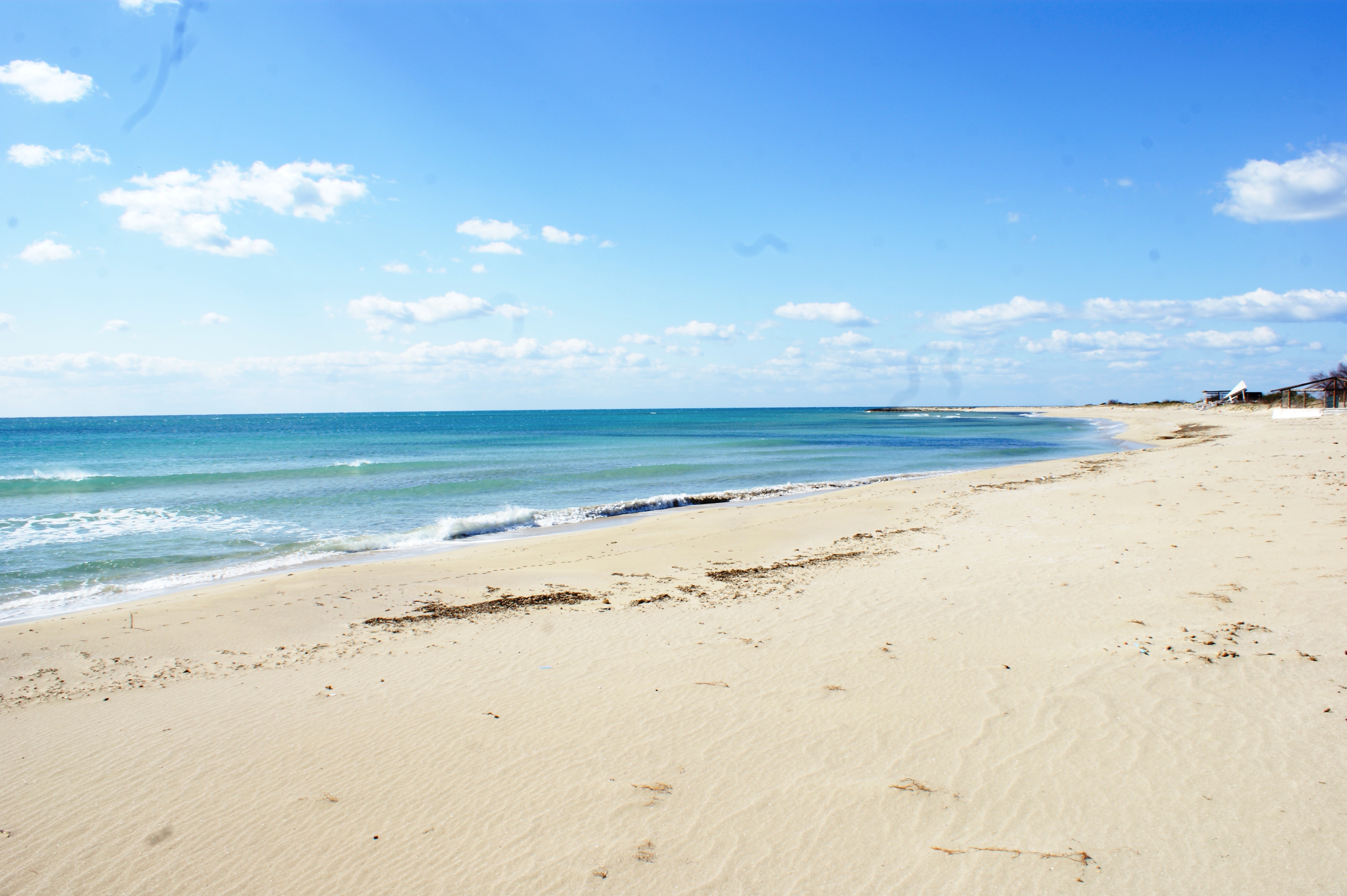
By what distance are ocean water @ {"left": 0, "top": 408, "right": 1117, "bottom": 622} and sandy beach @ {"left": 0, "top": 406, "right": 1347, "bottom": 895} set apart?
4296mm

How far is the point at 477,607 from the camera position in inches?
357

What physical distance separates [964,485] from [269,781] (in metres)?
21.2

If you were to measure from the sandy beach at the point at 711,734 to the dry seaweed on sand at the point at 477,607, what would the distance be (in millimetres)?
80

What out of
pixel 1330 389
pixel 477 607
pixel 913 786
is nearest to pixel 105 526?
pixel 477 607

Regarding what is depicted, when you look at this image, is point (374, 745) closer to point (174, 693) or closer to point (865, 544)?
point (174, 693)

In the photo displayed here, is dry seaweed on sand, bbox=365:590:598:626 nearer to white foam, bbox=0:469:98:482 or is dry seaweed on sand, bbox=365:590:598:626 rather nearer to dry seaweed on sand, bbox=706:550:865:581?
dry seaweed on sand, bbox=706:550:865:581

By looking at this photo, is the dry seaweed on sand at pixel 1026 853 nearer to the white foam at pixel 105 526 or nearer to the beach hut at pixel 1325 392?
the white foam at pixel 105 526

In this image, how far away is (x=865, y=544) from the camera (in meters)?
A: 12.5

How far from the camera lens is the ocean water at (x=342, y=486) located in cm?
1316

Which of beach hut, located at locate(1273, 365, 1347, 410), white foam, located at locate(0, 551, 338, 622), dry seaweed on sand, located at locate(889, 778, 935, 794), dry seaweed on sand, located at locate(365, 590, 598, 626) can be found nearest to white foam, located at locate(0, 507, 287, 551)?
white foam, located at locate(0, 551, 338, 622)

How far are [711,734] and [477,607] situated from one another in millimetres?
5085

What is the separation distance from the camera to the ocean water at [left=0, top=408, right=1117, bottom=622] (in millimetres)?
13156

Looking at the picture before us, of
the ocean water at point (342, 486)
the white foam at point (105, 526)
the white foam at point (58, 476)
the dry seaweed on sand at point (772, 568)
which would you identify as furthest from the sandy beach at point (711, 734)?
the white foam at point (58, 476)

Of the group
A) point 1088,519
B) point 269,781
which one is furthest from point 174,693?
point 1088,519
